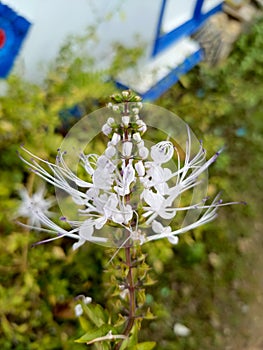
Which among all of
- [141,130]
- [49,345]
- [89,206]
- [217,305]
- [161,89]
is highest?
[161,89]

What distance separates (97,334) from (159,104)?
193 centimetres

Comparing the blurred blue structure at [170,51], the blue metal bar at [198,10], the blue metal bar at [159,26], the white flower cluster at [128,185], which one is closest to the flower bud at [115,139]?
the white flower cluster at [128,185]

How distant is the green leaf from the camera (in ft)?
4.75

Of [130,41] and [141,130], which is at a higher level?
[130,41]

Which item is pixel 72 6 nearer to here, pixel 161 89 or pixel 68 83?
pixel 68 83

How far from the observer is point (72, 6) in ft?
9.11

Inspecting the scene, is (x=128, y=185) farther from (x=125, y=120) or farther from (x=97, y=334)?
(x=97, y=334)

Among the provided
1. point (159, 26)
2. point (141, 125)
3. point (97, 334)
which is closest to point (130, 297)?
point (97, 334)

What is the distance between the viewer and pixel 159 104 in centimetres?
320

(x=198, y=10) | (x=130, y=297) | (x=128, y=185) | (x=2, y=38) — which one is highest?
(x=198, y=10)

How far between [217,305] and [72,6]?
1707 mm

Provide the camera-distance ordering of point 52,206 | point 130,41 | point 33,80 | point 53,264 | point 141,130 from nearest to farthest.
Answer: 1. point 141,130
2. point 52,206
3. point 53,264
4. point 33,80
5. point 130,41

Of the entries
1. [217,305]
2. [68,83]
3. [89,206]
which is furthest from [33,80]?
[89,206]

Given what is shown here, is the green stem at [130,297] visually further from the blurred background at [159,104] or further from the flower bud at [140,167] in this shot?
the blurred background at [159,104]
